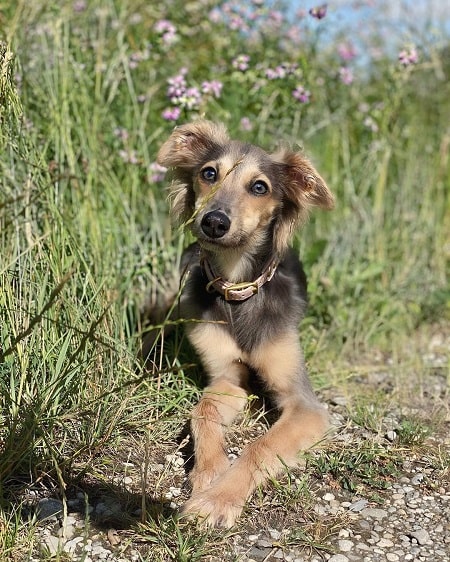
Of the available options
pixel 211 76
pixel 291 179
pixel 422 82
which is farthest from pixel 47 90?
pixel 422 82

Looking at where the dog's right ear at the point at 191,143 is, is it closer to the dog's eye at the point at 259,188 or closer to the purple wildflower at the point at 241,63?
the dog's eye at the point at 259,188

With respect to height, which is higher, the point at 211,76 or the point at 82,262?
the point at 211,76

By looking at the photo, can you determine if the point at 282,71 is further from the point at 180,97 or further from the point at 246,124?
the point at 180,97

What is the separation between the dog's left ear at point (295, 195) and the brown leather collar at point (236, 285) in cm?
13

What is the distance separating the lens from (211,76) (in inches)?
221

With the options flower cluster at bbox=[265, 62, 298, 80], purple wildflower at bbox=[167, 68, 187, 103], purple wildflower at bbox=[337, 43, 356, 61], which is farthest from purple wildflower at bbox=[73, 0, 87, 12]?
purple wildflower at bbox=[337, 43, 356, 61]

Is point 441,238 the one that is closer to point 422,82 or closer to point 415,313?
point 415,313

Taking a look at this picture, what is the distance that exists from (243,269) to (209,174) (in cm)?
53

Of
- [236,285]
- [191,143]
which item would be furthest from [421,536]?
[191,143]

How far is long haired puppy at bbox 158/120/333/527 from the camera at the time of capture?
3.48m

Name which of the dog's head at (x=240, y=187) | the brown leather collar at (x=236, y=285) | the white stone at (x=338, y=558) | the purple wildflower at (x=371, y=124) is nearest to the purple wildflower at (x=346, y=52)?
the purple wildflower at (x=371, y=124)

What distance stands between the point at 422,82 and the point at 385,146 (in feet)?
5.61

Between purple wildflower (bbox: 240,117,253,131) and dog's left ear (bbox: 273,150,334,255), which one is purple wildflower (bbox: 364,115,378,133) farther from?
dog's left ear (bbox: 273,150,334,255)

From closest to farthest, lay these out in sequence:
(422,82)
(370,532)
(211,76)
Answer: (370,532), (211,76), (422,82)
